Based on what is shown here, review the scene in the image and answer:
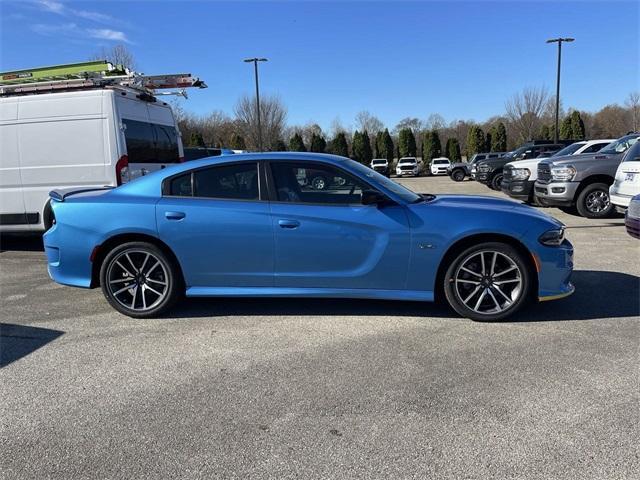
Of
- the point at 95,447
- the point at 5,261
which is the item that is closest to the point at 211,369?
the point at 95,447

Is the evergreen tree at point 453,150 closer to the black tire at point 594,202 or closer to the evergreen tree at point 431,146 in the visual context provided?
the evergreen tree at point 431,146

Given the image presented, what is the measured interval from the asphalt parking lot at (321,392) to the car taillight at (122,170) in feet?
8.43

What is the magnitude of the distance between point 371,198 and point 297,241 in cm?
74

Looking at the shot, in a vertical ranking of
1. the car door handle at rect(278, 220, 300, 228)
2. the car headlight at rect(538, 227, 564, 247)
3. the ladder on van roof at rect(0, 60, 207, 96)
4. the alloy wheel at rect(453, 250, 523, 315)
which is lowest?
the alloy wheel at rect(453, 250, 523, 315)

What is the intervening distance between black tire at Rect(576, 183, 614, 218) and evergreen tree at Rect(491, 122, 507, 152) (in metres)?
39.3

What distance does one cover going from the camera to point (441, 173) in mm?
41812

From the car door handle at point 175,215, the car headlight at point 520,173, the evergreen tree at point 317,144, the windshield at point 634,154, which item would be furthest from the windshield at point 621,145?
→ the evergreen tree at point 317,144

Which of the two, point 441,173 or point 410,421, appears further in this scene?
point 441,173

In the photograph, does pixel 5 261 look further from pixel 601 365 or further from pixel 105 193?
pixel 601 365

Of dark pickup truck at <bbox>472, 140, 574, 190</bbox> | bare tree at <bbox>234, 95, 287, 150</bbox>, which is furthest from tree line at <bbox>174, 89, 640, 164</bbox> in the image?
dark pickup truck at <bbox>472, 140, 574, 190</bbox>

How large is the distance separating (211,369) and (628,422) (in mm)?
2601

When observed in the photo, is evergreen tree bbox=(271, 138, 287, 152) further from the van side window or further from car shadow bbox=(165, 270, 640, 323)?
car shadow bbox=(165, 270, 640, 323)

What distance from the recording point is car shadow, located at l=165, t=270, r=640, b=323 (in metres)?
4.62

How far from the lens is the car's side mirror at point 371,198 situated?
438 centimetres
